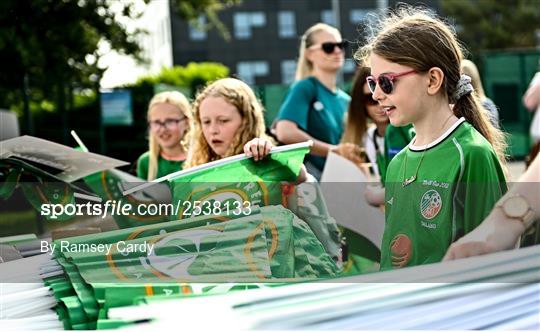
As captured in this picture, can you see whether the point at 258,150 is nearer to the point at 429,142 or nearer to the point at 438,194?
the point at 429,142

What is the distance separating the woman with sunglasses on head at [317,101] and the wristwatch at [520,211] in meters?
3.70

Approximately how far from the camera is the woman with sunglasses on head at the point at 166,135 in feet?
16.9

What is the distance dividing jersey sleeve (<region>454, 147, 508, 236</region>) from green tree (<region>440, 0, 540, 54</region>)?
4630 cm

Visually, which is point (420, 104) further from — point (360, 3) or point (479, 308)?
point (360, 3)

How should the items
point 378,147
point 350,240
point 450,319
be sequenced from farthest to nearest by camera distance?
1. point 378,147
2. point 350,240
3. point 450,319

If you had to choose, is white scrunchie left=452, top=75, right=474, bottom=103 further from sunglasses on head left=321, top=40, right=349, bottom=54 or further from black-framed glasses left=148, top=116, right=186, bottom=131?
sunglasses on head left=321, top=40, right=349, bottom=54

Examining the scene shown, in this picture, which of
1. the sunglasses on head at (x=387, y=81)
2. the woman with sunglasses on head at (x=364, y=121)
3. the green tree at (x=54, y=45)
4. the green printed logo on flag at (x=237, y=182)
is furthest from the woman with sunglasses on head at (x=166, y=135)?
the green tree at (x=54, y=45)

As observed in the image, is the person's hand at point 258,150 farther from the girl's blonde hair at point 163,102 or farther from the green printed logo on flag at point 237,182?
the girl's blonde hair at point 163,102

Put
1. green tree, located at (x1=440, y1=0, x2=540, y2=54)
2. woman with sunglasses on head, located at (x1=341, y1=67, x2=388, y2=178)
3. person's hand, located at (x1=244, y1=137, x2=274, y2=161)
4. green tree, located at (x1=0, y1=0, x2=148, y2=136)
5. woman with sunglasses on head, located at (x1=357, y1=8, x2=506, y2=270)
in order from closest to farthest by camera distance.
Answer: woman with sunglasses on head, located at (x1=357, y1=8, x2=506, y2=270) < person's hand, located at (x1=244, y1=137, x2=274, y2=161) < woman with sunglasses on head, located at (x1=341, y1=67, x2=388, y2=178) < green tree, located at (x1=0, y1=0, x2=148, y2=136) < green tree, located at (x1=440, y1=0, x2=540, y2=54)

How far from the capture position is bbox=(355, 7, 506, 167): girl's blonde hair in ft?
8.93

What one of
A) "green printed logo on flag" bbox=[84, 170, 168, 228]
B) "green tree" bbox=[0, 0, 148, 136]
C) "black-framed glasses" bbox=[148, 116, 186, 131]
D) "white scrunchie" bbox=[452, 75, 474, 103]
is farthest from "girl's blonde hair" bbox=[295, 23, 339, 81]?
"green tree" bbox=[0, 0, 148, 136]

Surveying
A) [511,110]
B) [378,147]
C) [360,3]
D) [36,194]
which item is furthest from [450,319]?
[360,3]

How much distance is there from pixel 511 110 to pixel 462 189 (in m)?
17.9

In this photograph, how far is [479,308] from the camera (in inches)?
74.4
